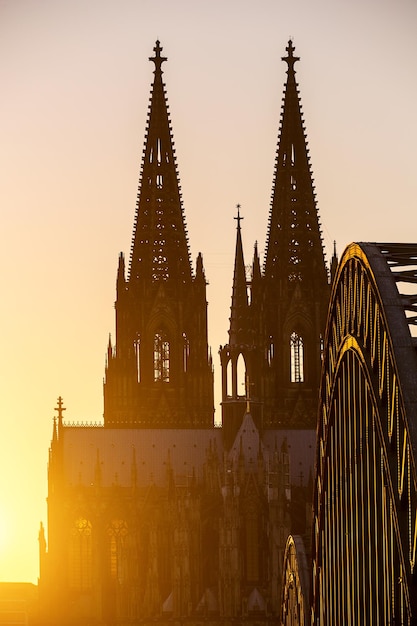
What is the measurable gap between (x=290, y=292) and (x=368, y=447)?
77364mm

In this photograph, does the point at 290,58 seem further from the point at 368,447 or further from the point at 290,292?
the point at 368,447

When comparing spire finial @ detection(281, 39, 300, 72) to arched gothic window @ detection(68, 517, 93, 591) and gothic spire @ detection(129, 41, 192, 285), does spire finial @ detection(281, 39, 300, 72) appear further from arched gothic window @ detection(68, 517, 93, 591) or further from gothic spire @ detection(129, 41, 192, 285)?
arched gothic window @ detection(68, 517, 93, 591)

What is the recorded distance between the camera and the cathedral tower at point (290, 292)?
140250 mm

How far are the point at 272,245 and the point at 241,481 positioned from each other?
2303cm

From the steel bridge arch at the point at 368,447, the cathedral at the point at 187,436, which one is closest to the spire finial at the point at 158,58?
the cathedral at the point at 187,436

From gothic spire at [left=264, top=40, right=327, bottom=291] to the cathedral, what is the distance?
127mm

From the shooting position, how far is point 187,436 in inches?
5379

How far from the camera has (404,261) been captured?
6100 cm

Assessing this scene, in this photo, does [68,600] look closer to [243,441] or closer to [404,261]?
[243,441]

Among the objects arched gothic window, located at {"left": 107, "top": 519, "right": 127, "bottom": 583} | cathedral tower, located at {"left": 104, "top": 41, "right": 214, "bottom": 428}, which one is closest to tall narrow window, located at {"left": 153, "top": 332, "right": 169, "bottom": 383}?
cathedral tower, located at {"left": 104, "top": 41, "right": 214, "bottom": 428}

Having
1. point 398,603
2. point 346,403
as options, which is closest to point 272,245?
point 346,403

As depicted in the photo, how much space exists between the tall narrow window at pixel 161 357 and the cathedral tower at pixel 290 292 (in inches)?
238

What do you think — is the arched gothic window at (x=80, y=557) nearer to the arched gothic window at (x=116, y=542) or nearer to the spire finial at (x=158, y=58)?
the arched gothic window at (x=116, y=542)

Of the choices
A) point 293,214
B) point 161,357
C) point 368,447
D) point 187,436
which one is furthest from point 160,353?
point 368,447
